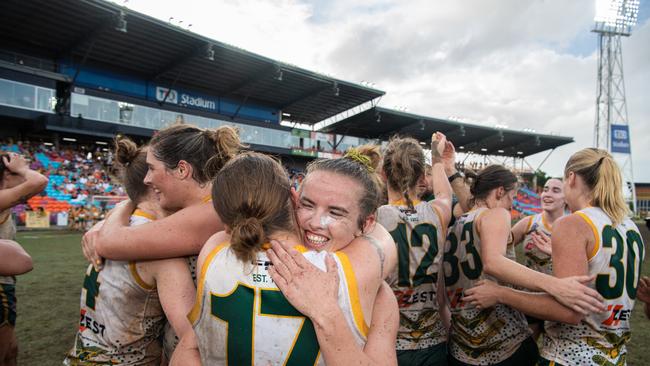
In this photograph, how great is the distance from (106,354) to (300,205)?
1.27m

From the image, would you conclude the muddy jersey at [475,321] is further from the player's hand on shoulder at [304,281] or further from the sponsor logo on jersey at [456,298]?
the player's hand on shoulder at [304,281]

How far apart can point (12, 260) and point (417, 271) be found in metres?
2.53

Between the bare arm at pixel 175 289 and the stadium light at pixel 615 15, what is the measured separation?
4567cm

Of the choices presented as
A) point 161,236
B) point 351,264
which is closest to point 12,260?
point 161,236

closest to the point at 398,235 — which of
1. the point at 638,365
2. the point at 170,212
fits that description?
the point at 170,212

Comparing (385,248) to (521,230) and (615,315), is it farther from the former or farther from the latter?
(521,230)

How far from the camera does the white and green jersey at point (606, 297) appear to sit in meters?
2.00

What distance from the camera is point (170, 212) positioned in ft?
6.82

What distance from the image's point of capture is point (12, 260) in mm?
2230

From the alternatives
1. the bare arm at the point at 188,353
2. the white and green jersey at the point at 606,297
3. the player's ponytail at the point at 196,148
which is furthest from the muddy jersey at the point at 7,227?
the white and green jersey at the point at 606,297

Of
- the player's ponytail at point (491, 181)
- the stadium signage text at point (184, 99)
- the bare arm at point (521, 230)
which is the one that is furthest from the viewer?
the stadium signage text at point (184, 99)

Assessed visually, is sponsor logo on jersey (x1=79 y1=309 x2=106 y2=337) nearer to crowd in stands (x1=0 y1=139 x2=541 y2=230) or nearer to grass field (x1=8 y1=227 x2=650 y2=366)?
grass field (x1=8 y1=227 x2=650 y2=366)

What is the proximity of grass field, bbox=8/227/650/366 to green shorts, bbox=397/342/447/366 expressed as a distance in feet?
10.2

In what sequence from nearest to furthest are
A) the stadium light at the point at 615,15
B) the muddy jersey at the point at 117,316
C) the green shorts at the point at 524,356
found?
the muddy jersey at the point at 117,316
the green shorts at the point at 524,356
the stadium light at the point at 615,15
